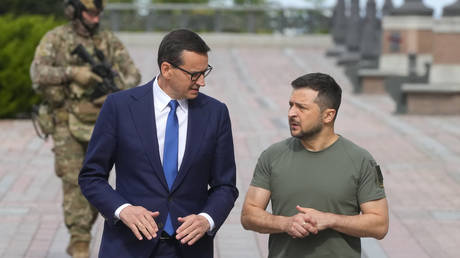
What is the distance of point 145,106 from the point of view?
4.45 meters

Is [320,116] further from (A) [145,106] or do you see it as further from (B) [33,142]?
(B) [33,142]

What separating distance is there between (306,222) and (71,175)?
3418mm

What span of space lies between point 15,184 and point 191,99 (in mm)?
6843

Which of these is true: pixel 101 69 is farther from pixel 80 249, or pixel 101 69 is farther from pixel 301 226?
pixel 301 226

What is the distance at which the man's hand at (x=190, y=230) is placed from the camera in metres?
4.22

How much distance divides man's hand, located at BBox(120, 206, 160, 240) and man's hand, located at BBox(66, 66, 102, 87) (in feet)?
9.41

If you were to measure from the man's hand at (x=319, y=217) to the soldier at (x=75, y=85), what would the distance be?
3.22 metres

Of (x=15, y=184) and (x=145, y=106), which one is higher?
(x=145, y=106)

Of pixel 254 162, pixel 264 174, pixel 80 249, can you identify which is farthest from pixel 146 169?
pixel 254 162

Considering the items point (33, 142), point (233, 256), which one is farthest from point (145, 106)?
point (33, 142)

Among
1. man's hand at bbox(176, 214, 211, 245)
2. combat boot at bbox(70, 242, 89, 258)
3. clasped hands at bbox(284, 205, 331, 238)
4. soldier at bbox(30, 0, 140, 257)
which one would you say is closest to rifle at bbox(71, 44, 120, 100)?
soldier at bbox(30, 0, 140, 257)

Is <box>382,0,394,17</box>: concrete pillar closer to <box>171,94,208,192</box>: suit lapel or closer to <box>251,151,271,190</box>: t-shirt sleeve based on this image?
<box>171,94,208,192</box>: suit lapel

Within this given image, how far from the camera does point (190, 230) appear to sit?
4.24 meters

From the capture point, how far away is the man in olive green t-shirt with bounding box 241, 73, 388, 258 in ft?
13.7
